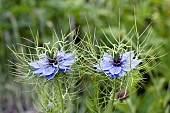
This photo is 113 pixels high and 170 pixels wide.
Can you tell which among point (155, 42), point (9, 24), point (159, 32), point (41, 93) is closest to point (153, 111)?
point (155, 42)

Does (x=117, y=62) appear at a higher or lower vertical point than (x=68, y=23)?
lower

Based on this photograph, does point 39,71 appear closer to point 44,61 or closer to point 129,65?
point 44,61

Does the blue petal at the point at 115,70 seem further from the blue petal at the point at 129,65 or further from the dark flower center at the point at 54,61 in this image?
the dark flower center at the point at 54,61

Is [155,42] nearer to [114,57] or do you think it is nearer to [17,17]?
[17,17]

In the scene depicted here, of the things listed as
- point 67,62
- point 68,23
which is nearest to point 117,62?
point 67,62

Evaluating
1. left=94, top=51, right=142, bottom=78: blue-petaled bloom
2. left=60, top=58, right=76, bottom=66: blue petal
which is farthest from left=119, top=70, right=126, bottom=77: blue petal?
left=60, top=58, right=76, bottom=66: blue petal

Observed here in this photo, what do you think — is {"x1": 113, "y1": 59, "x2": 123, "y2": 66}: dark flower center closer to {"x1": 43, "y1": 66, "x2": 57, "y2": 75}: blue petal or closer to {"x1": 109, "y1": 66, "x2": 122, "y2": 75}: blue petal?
{"x1": 109, "y1": 66, "x2": 122, "y2": 75}: blue petal
